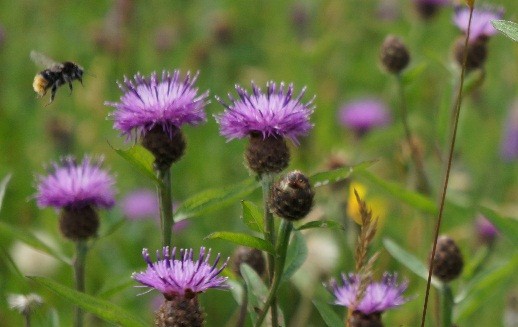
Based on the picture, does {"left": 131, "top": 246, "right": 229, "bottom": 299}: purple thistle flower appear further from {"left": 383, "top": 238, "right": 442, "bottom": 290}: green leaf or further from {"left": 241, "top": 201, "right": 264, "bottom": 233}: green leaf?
{"left": 383, "top": 238, "right": 442, "bottom": 290}: green leaf

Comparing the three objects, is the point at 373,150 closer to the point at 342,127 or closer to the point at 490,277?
the point at 342,127

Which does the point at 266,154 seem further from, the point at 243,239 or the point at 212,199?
the point at 243,239

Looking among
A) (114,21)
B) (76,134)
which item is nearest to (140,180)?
(76,134)

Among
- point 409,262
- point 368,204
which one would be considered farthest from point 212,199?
point 368,204

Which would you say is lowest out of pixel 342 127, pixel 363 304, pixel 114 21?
pixel 363 304

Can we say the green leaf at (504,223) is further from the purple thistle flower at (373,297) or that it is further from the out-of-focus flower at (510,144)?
the out-of-focus flower at (510,144)
